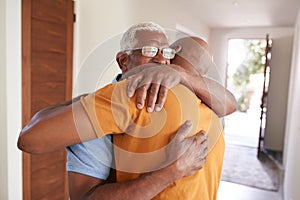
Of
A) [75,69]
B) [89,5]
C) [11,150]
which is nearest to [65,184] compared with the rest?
[11,150]

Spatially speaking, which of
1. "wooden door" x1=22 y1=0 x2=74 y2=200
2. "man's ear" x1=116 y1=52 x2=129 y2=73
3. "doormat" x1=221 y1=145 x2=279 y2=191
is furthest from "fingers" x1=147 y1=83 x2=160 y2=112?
"doormat" x1=221 y1=145 x2=279 y2=191

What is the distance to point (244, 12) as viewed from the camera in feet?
12.9

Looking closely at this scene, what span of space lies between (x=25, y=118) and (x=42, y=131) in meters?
1.35

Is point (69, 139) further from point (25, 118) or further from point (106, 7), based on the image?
point (106, 7)

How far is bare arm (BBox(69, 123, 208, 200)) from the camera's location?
0.60 metres

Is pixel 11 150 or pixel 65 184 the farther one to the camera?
pixel 65 184

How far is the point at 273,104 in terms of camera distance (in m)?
5.08

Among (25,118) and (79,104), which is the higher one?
(79,104)

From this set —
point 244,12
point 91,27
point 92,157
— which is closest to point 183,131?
point 92,157

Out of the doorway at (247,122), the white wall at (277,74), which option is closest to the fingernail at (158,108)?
the doorway at (247,122)

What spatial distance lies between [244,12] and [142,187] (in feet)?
12.8

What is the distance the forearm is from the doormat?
3.12 metres

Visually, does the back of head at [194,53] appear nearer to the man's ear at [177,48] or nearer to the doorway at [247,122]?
the man's ear at [177,48]

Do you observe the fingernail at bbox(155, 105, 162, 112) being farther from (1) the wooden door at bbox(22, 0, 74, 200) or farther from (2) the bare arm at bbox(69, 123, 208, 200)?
(1) the wooden door at bbox(22, 0, 74, 200)
